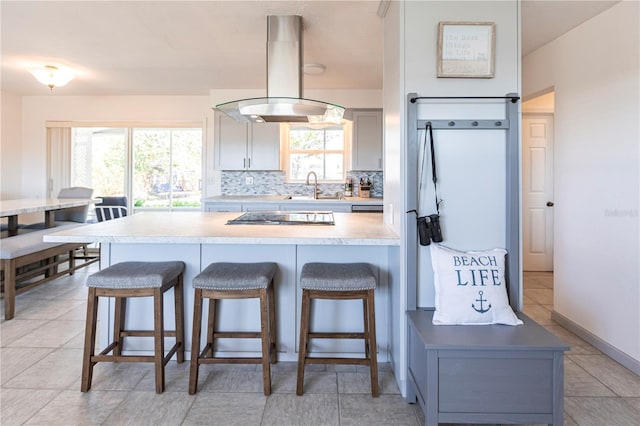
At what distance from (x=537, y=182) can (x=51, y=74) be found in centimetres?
585

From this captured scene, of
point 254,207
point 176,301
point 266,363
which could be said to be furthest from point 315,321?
point 254,207

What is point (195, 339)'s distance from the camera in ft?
6.27

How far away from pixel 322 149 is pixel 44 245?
341 centimetres

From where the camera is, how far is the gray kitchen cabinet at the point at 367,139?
4770 mm

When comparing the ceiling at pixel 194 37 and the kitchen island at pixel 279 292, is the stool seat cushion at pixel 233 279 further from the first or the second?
the ceiling at pixel 194 37

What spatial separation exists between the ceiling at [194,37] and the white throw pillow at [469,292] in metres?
1.86

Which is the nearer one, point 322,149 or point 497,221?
point 497,221

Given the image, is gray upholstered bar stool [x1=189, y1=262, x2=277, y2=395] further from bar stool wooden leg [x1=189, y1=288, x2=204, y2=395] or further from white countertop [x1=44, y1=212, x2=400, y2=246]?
white countertop [x1=44, y1=212, x2=400, y2=246]

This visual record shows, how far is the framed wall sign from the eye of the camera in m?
1.88

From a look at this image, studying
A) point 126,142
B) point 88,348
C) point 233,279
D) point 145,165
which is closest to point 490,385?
point 233,279

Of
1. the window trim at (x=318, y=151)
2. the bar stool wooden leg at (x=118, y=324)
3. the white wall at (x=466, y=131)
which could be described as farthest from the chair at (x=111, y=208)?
the white wall at (x=466, y=131)

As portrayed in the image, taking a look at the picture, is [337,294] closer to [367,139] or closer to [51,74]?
[367,139]

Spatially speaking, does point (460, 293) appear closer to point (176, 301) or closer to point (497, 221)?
point (497, 221)

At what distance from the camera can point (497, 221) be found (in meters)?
1.91
